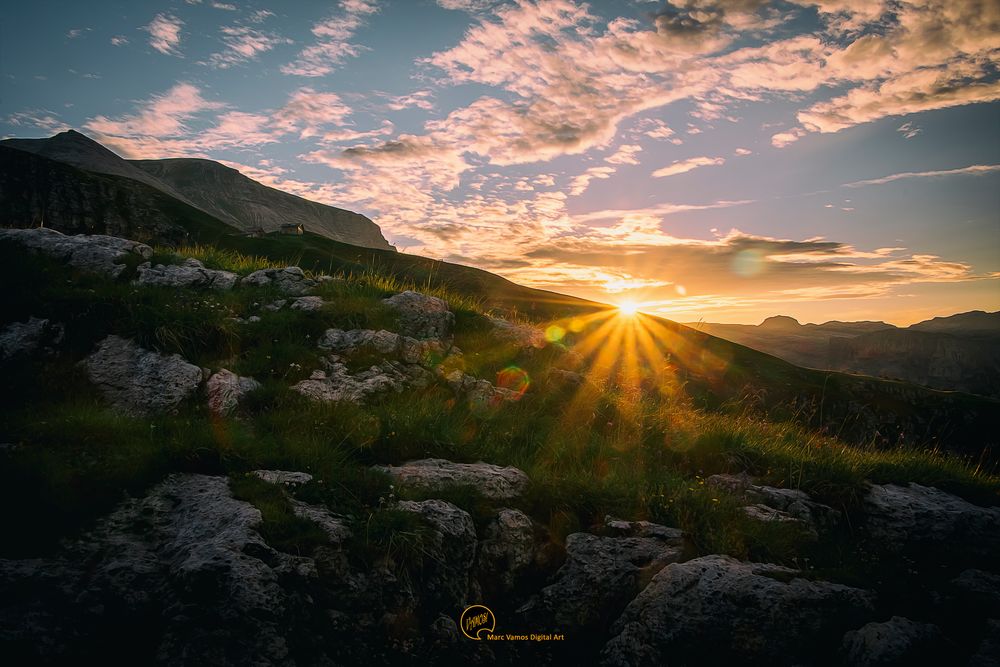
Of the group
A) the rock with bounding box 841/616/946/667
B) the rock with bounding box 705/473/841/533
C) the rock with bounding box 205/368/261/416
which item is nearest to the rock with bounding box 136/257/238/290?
the rock with bounding box 205/368/261/416

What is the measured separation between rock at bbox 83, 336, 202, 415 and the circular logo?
6.31m

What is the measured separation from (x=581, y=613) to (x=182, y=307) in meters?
9.96

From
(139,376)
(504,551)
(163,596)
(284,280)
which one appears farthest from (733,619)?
(284,280)

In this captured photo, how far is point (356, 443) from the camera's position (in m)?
7.85

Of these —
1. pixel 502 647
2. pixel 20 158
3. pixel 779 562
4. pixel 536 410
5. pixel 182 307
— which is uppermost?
pixel 20 158

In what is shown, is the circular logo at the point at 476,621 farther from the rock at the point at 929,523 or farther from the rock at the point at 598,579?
the rock at the point at 929,523

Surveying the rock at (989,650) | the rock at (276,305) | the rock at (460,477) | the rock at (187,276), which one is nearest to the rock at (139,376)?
the rock at (187,276)

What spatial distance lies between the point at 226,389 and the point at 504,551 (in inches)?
235

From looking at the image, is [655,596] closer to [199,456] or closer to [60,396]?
[199,456]

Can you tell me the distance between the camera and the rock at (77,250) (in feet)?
36.2

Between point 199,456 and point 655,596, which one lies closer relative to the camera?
point 655,596

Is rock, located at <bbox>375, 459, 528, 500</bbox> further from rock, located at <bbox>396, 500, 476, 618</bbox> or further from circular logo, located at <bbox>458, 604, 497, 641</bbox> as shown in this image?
circular logo, located at <bbox>458, 604, 497, 641</bbox>

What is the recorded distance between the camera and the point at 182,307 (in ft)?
34.0

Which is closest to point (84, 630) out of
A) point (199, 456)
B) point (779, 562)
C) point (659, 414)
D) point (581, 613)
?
point (199, 456)
